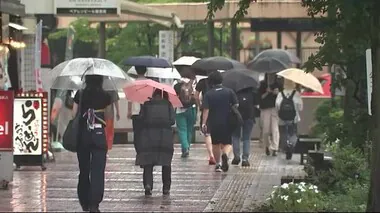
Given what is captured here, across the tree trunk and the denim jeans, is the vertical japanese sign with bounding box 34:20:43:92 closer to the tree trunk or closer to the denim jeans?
the denim jeans

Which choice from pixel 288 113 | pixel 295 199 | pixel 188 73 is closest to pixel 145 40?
pixel 288 113

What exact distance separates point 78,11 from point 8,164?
174 inches

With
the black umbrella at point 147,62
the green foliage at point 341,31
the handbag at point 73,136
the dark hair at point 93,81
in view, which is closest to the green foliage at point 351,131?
the green foliage at point 341,31

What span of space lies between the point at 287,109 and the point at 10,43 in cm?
660

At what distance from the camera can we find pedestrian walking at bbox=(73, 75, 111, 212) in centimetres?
1141

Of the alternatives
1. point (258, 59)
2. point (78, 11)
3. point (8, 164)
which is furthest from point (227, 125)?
point (258, 59)

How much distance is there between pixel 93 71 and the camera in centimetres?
1227

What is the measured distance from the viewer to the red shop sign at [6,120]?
14.1 meters

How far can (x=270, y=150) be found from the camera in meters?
20.8

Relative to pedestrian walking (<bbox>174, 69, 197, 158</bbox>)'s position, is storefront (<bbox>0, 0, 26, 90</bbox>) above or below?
above

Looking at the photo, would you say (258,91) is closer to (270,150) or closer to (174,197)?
(270,150)

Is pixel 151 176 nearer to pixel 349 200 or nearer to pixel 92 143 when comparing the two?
pixel 92 143

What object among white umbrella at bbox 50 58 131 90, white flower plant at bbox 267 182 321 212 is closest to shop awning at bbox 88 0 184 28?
white umbrella at bbox 50 58 131 90

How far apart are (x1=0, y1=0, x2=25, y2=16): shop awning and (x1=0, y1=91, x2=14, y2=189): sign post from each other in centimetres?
129
